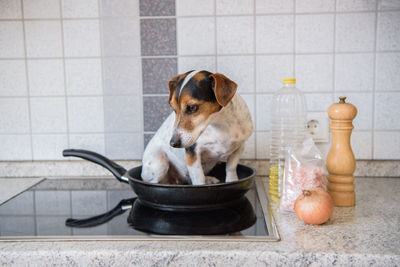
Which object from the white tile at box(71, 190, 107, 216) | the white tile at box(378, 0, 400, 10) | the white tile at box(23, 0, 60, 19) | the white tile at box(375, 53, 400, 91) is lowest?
the white tile at box(71, 190, 107, 216)

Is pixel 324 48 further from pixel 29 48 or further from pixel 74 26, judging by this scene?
pixel 29 48

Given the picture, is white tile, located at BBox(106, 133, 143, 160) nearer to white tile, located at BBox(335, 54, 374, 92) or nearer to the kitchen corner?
the kitchen corner

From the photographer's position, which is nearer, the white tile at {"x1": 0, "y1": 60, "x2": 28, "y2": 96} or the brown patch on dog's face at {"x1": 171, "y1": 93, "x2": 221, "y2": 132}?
the brown patch on dog's face at {"x1": 171, "y1": 93, "x2": 221, "y2": 132}

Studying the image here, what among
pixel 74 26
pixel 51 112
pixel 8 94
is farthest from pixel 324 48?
pixel 8 94

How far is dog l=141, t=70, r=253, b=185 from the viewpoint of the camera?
2.48ft

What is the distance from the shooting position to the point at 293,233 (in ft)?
2.23

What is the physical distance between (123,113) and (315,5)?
0.78 meters

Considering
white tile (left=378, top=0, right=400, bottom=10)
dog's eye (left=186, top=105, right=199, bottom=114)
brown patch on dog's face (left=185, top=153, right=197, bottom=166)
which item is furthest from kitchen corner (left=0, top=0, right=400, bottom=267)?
dog's eye (left=186, top=105, right=199, bottom=114)

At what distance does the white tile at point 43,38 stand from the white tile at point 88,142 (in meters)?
0.31

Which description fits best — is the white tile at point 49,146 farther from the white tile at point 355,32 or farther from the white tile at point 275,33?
the white tile at point 355,32

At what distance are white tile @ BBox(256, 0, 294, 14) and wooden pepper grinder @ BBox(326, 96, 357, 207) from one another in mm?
451

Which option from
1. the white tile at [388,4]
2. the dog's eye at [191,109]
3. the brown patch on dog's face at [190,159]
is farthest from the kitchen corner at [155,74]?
the dog's eye at [191,109]

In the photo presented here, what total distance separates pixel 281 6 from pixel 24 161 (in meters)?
1.11

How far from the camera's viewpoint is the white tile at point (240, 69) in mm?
1146
